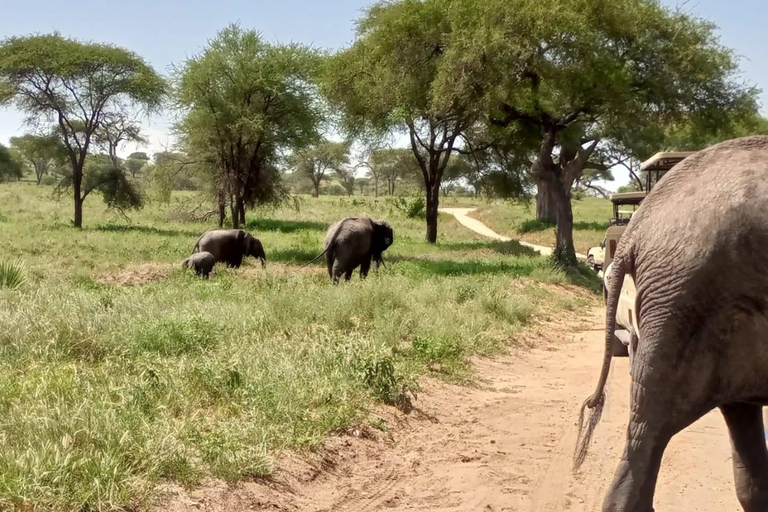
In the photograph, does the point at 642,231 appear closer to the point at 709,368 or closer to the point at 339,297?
the point at 709,368

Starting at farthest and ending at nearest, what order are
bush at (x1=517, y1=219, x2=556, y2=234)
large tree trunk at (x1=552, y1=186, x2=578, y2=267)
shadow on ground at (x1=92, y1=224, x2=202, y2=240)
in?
bush at (x1=517, y1=219, x2=556, y2=234) → shadow on ground at (x1=92, y1=224, x2=202, y2=240) → large tree trunk at (x1=552, y1=186, x2=578, y2=267)

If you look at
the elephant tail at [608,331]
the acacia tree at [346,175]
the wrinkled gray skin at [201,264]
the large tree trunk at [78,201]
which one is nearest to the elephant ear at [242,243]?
the wrinkled gray skin at [201,264]

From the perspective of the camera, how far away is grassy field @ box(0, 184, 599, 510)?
3.81 meters

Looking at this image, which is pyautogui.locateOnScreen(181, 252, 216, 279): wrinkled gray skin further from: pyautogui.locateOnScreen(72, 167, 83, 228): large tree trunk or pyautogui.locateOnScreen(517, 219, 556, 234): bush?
pyautogui.locateOnScreen(517, 219, 556, 234): bush

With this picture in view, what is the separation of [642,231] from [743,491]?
4.57 feet

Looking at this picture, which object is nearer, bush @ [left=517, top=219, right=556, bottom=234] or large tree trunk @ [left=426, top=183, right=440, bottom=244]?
large tree trunk @ [left=426, top=183, right=440, bottom=244]

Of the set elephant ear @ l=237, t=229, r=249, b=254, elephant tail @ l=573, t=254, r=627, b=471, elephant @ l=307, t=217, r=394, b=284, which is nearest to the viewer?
elephant tail @ l=573, t=254, r=627, b=471

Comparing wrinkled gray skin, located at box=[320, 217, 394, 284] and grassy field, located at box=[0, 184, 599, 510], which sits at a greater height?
wrinkled gray skin, located at box=[320, 217, 394, 284]

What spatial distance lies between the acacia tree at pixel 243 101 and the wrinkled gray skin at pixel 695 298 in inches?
811

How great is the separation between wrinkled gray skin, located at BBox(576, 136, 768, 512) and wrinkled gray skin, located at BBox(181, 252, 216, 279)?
11312 mm

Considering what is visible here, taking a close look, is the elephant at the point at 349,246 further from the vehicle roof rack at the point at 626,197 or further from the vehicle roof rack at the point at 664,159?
the vehicle roof rack at the point at 664,159

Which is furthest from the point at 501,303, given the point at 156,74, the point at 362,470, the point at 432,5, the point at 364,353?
the point at 156,74

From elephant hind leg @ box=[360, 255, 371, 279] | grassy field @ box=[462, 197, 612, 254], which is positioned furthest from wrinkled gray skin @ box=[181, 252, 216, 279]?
grassy field @ box=[462, 197, 612, 254]

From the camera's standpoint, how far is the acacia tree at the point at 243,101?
2328cm
